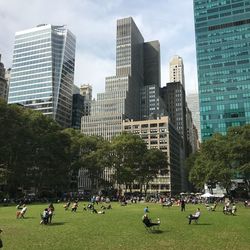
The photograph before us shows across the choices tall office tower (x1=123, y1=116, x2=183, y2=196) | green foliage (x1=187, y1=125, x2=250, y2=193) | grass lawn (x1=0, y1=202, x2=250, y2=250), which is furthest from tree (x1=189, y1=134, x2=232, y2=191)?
tall office tower (x1=123, y1=116, x2=183, y2=196)

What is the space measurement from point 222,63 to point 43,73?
93798mm

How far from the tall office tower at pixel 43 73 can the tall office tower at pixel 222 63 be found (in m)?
76.1

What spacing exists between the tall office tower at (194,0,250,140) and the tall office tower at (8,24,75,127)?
250ft

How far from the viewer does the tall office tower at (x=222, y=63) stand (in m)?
153

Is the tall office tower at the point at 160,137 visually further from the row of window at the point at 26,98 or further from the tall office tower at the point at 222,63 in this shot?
the row of window at the point at 26,98

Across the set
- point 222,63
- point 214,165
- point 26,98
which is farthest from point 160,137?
point 214,165

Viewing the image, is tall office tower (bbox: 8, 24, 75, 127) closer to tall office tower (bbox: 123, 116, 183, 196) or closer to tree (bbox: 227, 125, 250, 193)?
tall office tower (bbox: 123, 116, 183, 196)

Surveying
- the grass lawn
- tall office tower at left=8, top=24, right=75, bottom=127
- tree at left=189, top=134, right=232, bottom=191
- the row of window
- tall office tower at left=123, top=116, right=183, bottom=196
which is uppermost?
tall office tower at left=8, top=24, right=75, bottom=127

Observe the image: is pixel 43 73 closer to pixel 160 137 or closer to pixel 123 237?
pixel 160 137

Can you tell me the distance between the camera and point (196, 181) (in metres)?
84.2

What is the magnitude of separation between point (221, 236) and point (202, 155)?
65348mm

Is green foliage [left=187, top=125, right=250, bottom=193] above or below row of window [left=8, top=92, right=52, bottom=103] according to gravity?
below

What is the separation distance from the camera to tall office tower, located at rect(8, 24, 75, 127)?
18775cm

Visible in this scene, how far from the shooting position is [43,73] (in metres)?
189
